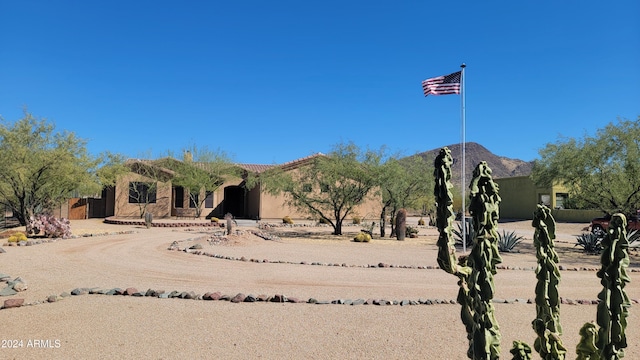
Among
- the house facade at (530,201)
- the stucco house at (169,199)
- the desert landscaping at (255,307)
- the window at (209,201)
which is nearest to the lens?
the desert landscaping at (255,307)

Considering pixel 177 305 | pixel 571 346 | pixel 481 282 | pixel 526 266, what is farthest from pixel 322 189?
pixel 481 282

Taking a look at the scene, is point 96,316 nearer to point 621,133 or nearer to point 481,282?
point 481,282

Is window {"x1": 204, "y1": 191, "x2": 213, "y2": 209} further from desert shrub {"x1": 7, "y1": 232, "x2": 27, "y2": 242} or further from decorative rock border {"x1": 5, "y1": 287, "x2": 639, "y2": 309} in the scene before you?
decorative rock border {"x1": 5, "y1": 287, "x2": 639, "y2": 309}

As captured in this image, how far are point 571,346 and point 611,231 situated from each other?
3.91 meters

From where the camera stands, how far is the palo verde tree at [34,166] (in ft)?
68.7

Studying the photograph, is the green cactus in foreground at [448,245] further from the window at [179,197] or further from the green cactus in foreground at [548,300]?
the window at [179,197]

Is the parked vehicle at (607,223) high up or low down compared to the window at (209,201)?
down

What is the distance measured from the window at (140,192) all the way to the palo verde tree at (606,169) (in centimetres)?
3052

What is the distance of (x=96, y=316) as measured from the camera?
617cm

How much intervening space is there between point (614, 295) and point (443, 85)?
1635 cm

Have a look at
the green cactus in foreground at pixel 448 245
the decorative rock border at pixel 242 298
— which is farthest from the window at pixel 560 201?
the green cactus in foreground at pixel 448 245

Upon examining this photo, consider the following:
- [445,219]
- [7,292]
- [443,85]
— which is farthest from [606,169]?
[7,292]

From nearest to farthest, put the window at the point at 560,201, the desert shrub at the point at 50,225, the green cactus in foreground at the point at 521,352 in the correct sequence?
the green cactus in foreground at the point at 521,352 → the desert shrub at the point at 50,225 → the window at the point at 560,201

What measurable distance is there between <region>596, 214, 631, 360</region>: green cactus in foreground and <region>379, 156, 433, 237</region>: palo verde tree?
18575 millimetres
